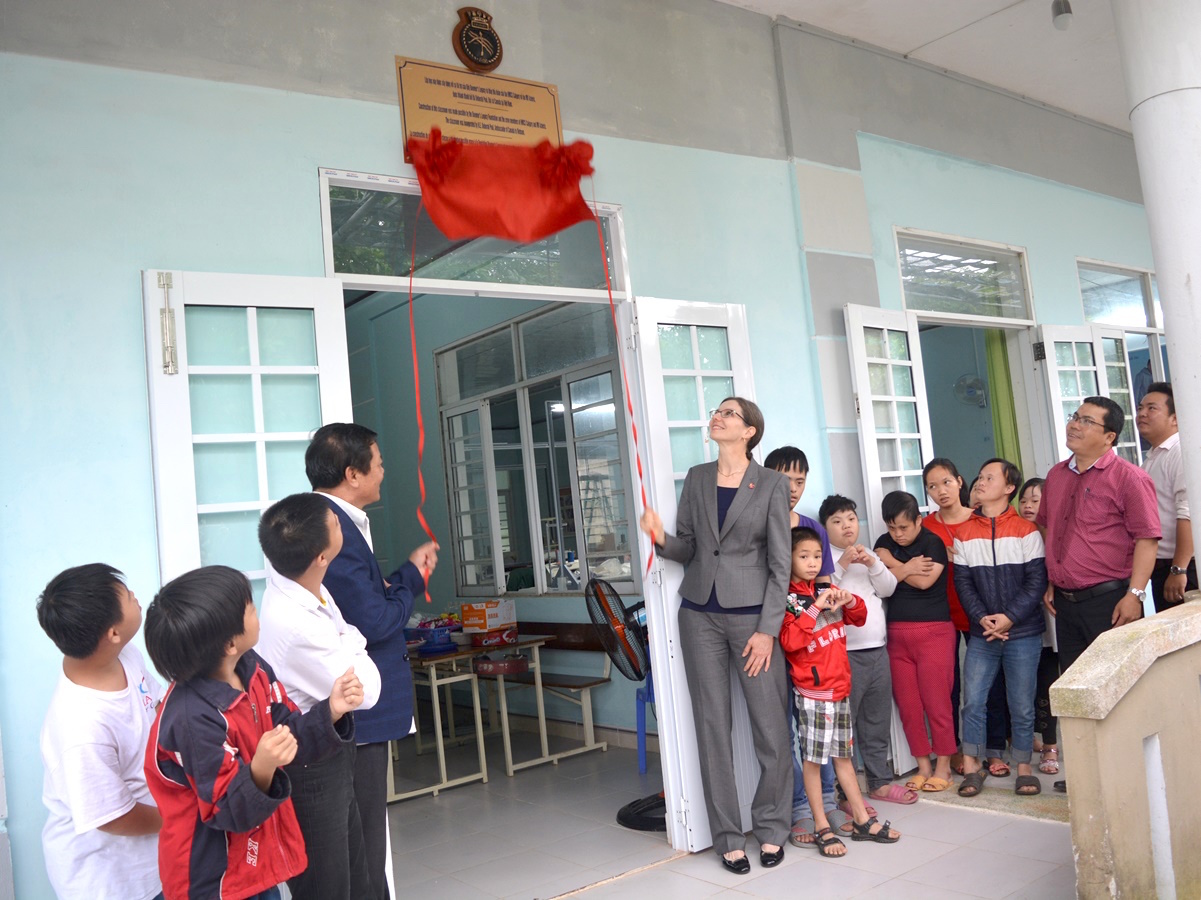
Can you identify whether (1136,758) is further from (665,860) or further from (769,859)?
(665,860)

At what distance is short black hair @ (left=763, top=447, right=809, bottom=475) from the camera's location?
4141 millimetres

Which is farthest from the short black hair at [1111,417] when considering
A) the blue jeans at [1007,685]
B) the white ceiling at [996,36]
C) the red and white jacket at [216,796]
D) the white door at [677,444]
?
the red and white jacket at [216,796]

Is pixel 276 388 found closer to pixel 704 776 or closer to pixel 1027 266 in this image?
pixel 704 776

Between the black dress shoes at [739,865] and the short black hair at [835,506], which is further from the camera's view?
the short black hair at [835,506]

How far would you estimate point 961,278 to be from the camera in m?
5.64

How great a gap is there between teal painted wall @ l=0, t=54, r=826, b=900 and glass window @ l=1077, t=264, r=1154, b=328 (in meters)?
4.90

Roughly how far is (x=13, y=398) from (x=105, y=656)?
1073mm

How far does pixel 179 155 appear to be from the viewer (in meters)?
3.09

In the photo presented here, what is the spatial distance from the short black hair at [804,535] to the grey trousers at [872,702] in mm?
646

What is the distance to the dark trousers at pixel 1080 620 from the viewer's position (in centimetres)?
380

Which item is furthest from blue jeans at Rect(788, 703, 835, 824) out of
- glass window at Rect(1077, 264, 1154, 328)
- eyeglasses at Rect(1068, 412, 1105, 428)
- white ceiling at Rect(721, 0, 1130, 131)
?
glass window at Rect(1077, 264, 1154, 328)

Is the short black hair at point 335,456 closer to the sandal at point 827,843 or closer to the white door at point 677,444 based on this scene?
the white door at point 677,444

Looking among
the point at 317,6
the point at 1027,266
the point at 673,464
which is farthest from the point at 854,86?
the point at 317,6

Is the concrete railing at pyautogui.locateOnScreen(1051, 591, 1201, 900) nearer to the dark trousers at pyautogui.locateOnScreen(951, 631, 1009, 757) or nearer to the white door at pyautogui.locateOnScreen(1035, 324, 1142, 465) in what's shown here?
the dark trousers at pyautogui.locateOnScreen(951, 631, 1009, 757)
